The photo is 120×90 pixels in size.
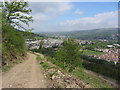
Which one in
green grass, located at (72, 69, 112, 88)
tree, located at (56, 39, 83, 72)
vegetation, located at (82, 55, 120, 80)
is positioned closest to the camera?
green grass, located at (72, 69, 112, 88)

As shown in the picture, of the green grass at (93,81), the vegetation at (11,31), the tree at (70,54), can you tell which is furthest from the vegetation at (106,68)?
the vegetation at (11,31)

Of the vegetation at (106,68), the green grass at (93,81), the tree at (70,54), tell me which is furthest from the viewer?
the vegetation at (106,68)

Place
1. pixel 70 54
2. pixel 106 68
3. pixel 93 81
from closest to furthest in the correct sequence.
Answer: pixel 93 81 < pixel 70 54 < pixel 106 68

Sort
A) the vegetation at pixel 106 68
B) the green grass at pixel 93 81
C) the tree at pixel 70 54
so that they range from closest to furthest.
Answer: the green grass at pixel 93 81 < the tree at pixel 70 54 < the vegetation at pixel 106 68

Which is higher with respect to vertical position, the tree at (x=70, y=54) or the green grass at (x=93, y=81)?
the tree at (x=70, y=54)

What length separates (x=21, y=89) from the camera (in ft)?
Answer: 14.7

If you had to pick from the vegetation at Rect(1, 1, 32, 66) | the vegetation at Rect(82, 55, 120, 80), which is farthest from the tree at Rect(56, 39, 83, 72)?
the vegetation at Rect(82, 55, 120, 80)

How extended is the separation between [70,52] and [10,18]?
9.38 metres

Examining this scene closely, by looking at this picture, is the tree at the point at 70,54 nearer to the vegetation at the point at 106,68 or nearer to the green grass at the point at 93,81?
the green grass at the point at 93,81

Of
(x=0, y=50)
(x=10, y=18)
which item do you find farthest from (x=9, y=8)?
(x=0, y=50)

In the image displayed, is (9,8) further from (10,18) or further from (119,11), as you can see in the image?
(119,11)

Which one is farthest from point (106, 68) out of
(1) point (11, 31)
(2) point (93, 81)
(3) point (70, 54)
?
(1) point (11, 31)

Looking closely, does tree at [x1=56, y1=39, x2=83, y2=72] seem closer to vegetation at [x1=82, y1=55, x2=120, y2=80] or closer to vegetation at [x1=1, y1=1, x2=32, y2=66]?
vegetation at [x1=1, y1=1, x2=32, y2=66]

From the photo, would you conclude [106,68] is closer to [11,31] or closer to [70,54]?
[70,54]
